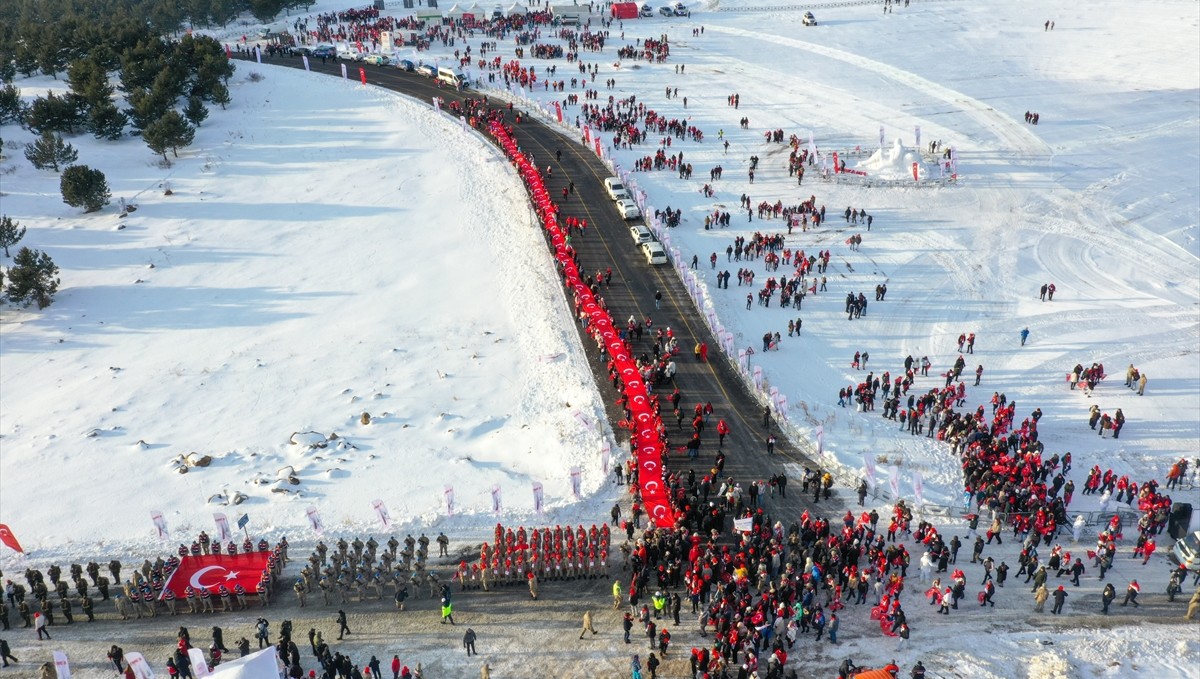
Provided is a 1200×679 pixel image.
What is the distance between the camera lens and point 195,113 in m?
64.1

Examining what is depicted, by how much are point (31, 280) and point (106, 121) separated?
22.3 m

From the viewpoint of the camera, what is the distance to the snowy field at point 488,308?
30.8m

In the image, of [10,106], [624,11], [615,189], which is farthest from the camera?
[624,11]

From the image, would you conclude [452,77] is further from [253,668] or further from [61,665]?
[253,668]

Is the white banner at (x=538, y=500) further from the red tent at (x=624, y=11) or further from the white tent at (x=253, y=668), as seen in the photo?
the red tent at (x=624, y=11)

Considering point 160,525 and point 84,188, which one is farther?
point 84,188

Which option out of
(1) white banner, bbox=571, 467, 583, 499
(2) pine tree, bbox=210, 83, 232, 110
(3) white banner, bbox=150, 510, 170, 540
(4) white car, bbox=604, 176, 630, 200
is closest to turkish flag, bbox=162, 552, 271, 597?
(3) white banner, bbox=150, 510, 170, 540

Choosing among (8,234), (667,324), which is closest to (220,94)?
(8,234)

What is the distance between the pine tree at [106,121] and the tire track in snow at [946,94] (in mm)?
58941

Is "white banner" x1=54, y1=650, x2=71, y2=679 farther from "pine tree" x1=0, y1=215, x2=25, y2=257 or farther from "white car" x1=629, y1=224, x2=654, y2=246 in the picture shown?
"pine tree" x1=0, y1=215, x2=25, y2=257

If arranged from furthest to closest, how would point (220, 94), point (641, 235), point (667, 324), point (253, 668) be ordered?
point (220, 94) → point (641, 235) → point (667, 324) → point (253, 668)

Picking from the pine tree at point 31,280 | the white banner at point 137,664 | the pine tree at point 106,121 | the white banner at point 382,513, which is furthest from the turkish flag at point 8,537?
the pine tree at point 106,121

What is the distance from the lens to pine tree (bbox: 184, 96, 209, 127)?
210 feet

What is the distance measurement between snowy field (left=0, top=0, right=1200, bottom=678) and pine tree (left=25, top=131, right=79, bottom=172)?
1280 millimetres
